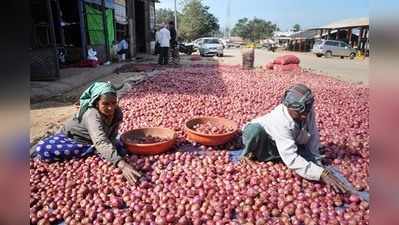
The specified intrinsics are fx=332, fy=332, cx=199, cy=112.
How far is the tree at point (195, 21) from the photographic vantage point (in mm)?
50250

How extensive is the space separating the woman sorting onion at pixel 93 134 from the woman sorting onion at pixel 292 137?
1210 mm

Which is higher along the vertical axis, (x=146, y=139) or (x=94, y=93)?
(x=94, y=93)

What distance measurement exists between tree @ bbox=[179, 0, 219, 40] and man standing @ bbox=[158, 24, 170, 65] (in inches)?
1447

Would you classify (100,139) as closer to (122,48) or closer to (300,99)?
(300,99)

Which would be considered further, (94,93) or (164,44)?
(164,44)

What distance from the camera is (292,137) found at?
9.80 feet

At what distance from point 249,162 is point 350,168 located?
1.00 meters

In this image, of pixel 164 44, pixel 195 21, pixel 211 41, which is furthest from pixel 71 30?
pixel 195 21

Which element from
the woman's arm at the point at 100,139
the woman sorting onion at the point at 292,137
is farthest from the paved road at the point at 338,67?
the woman's arm at the point at 100,139

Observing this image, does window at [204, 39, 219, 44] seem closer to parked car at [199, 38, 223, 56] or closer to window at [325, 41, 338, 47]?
parked car at [199, 38, 223, 56]

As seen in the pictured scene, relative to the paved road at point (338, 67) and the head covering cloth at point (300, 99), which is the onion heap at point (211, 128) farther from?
the paved road at point (338, 67)

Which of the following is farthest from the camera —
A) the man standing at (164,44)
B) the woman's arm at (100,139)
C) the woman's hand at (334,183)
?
the man standing at (164,44)

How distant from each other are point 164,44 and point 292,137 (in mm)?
10819

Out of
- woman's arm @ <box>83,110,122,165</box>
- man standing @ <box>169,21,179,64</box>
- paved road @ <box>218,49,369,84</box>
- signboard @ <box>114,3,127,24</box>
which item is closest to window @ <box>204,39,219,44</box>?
paved road @ <box>218,49,369,84</box>
